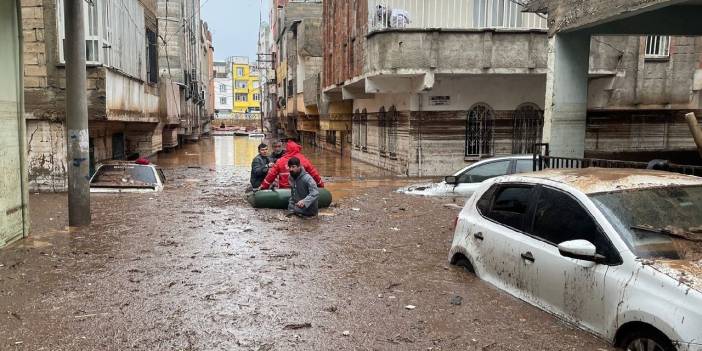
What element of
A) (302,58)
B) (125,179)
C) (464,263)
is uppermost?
(302,58)

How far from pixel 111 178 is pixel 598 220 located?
12659 millimetres

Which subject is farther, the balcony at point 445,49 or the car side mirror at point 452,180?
the balcony at point 445,49

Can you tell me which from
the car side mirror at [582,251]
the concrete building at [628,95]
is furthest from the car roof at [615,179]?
the concrete building at [628,95]

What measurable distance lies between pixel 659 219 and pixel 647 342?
43.3 inches

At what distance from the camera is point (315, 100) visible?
100 ft

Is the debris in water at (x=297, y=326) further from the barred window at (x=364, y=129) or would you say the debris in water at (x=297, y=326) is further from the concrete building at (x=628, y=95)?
the barred window at (x=364, y=129)

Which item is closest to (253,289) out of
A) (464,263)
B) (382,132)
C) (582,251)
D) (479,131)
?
(464,263)

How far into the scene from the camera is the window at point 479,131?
62.7 ft

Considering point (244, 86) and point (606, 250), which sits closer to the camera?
point (606, 250)

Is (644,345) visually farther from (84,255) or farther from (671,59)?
(671,59)

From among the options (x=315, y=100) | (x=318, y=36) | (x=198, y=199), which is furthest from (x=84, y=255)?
(x=318, y=36)

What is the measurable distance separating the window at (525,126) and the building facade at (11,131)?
15.1 metres

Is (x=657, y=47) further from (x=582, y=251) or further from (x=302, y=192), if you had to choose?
(x=582, y=251)

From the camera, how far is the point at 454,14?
59.5 ft
